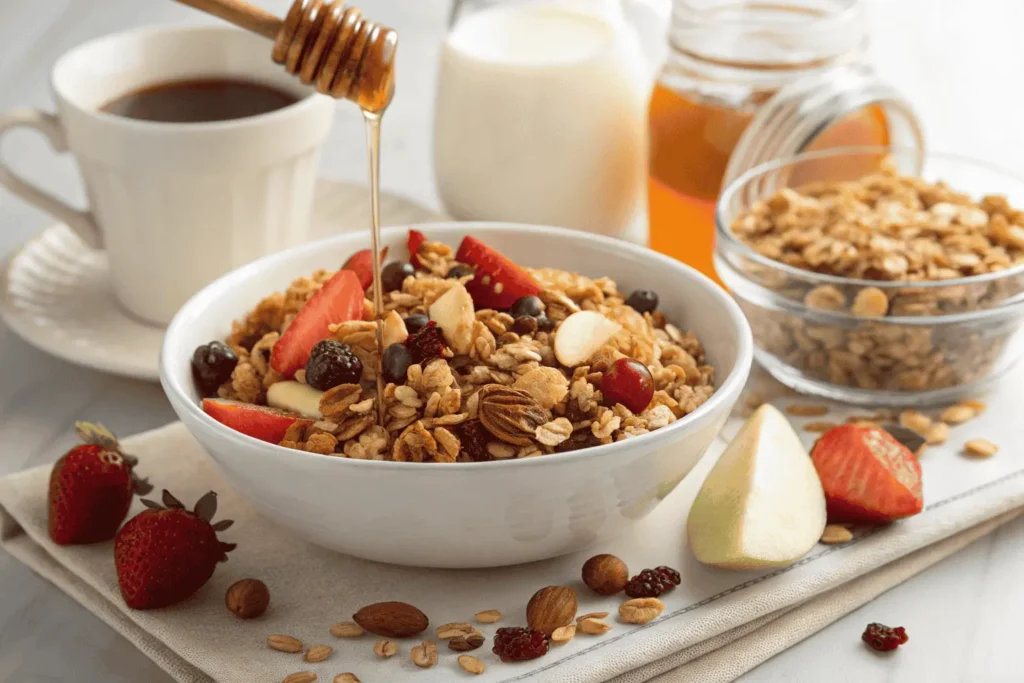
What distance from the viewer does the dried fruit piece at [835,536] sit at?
1105 millimetres

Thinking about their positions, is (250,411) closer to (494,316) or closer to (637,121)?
(494,316)

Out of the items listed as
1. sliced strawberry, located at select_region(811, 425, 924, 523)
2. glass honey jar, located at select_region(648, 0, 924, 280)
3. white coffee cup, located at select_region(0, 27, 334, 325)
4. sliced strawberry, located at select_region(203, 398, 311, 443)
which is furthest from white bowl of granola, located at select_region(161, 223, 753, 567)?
glass honey jar, located at select_region(648, 0, 924, 280)

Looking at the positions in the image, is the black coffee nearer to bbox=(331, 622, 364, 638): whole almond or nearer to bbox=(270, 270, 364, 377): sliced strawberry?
bbox=(270, 270, 364, 377): sliced strawberry

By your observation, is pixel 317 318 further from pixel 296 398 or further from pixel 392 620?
pixel 392 620

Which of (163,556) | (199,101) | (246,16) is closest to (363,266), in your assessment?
(246,16)

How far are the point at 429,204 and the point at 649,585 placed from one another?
0.95 metres

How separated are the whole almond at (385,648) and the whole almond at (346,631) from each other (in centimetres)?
2

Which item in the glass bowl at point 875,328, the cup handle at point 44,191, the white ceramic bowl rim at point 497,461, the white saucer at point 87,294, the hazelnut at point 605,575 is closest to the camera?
the white ceramic bowl rim at point 497,461

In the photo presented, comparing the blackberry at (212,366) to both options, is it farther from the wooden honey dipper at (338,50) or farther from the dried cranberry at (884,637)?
the dried cranberry at (884,637)

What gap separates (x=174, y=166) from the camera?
4.74 ft

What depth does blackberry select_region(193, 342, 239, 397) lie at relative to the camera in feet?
3.67

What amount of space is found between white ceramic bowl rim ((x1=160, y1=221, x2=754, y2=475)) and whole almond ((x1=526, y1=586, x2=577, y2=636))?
0.44 ft

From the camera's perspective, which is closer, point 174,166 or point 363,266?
point 363,266

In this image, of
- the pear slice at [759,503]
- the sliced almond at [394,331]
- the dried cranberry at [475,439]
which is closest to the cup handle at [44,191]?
the sliced almond at [394,331]
